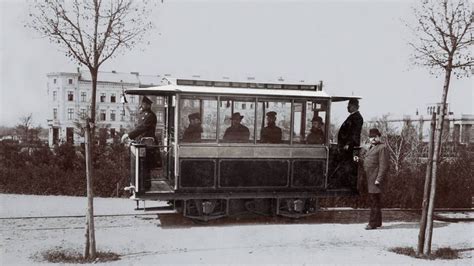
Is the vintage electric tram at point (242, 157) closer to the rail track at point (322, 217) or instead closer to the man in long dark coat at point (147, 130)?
the man in long dark coat at point (147, 130)

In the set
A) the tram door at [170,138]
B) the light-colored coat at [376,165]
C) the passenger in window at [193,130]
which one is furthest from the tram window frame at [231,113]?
the light-colored coat at [376,165]

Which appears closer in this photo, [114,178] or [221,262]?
[221,262]

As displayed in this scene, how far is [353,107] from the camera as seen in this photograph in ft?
31.2

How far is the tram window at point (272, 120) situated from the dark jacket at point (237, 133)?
0.26 m

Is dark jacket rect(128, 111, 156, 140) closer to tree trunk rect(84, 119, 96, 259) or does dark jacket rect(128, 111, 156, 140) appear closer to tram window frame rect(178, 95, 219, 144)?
tram window frame rect(178, 95, 219, 144)

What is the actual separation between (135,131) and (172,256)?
10.3 feet

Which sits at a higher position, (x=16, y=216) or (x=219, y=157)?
(x=219, y=157)

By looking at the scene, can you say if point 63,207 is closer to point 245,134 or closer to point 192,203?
point 192,203

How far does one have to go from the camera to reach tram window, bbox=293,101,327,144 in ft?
30.2

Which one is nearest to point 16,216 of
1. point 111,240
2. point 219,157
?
point 111,240

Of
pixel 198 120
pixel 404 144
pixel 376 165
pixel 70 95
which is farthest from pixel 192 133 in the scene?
pixel 70 95

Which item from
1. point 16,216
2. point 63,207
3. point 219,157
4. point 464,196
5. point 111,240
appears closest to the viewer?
point 111,240

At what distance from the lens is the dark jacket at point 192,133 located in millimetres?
8703

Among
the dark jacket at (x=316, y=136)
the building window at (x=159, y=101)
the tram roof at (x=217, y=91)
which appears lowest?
the dark jacket at (x=316, y=136)
